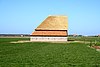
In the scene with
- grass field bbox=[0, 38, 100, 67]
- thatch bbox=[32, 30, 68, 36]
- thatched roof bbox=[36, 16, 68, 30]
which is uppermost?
thatched roof bbox=[36, 16, 68, 30]

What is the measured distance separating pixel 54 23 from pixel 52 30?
A: 3.43 m

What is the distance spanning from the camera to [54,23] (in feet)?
229

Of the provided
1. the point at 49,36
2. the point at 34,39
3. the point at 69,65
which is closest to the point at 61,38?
the point at 49,36

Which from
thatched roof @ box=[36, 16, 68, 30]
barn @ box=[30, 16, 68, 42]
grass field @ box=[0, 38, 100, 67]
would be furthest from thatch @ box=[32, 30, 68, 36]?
grass field @ box=[0, 38, 100, 67]

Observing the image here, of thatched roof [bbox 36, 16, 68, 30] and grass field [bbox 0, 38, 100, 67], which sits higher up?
thatched roof [bbox 36, 16, 68, 30]

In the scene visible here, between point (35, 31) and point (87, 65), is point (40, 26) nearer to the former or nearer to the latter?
point (35, 31)

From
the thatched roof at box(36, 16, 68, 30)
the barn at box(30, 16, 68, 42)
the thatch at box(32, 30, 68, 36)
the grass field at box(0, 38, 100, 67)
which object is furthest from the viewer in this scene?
the thatched roof at box(36, 16, 68, 30)

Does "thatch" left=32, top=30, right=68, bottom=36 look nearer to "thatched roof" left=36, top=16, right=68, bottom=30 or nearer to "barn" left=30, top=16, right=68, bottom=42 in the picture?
"barn" left=30, top=16, right=68, bottom=42

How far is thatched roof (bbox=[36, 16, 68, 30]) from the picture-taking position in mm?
67750

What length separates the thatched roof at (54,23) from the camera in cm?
6775

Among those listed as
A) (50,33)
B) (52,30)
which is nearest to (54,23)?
(52,30)

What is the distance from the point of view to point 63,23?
69500 millimetres

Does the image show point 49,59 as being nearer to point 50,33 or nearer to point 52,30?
point 50,33

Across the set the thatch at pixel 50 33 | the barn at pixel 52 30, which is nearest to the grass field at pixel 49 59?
the barn at pixel 52 30
